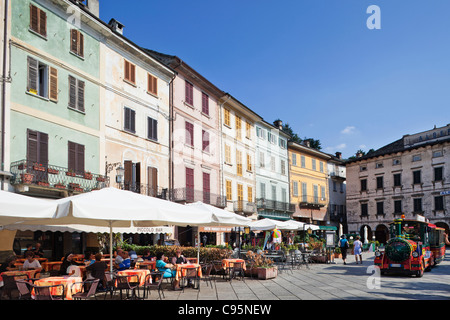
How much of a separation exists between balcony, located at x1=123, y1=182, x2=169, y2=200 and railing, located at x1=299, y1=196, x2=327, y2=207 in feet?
73.3

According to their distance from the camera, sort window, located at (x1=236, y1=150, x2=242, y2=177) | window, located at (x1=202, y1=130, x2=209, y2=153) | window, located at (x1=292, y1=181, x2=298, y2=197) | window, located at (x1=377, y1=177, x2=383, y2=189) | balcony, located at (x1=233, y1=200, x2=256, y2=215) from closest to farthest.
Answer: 1. window, located at (x1=202, y1=130, x2=209, y2=153)
2. balcony, located at (x1=233, y1=200, x2=256, y2=215)
3. window, located at (x1=236, y1=150, x2=242, y2=177)
4. window, located at (x1=292, y1=181, x2=298, y2=197)
5. window, located at (x1=377, y1=177, x2=383, y2=189)

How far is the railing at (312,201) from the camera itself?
1758 inches

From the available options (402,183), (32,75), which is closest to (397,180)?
(402,183)

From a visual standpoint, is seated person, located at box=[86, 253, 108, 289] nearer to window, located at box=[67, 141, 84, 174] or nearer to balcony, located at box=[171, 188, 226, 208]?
window, located at box=[67, 141, 84, 174]

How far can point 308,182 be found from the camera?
1836 inches

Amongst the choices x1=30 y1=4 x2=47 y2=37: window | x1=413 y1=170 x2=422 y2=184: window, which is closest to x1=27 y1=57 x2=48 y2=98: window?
x1=30 y1=4 x2=47 y2=37: window

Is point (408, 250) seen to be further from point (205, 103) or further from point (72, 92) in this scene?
point (205, 103)

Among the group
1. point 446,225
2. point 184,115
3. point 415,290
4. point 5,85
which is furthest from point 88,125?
point 446,225

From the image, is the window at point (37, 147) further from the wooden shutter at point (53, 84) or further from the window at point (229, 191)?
the window at point (229, 191)

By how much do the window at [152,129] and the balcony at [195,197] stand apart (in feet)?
11.2

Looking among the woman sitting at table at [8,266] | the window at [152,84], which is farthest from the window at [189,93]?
the woman sitting at table at [8,266]

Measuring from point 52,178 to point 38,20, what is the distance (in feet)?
21.2

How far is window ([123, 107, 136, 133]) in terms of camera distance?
2294 centimetres

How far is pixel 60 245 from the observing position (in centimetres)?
1928
